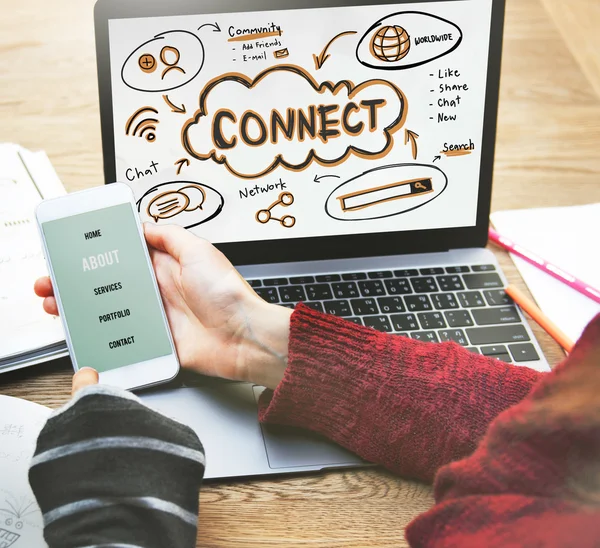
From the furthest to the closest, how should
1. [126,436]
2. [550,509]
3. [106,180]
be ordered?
[106,180], [126,436], [550,509]

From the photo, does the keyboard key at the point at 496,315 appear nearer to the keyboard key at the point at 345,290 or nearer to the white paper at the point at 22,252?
the keyboard key at the point at 345,290

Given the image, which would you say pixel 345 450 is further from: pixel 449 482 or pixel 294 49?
pixel 294 49

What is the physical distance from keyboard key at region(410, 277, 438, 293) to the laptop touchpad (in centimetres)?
18

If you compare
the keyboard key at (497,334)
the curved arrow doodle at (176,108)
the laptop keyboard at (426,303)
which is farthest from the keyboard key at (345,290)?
the curved arrow doodle at (176,108)

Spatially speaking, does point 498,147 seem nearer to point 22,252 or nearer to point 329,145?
point 329,145

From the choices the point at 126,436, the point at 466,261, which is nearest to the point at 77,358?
the point at 126,436

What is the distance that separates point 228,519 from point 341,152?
355mm

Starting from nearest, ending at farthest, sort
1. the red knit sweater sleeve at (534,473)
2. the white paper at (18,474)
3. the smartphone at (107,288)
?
the red knit sweater sleeve at (534,473)
the white paper at (18,474)
the smartphone at (107,288)

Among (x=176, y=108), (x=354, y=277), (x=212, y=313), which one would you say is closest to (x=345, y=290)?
(x=354, y=277)

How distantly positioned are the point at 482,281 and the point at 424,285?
60 mm

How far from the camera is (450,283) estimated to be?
2.32 feet

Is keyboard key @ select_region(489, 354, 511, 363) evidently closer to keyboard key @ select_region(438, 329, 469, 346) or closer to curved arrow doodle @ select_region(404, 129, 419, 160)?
keyboard key @ select_region(438, 329, 469, 346)

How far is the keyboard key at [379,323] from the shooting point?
0.66 m

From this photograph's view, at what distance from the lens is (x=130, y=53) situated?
2.20 feet
